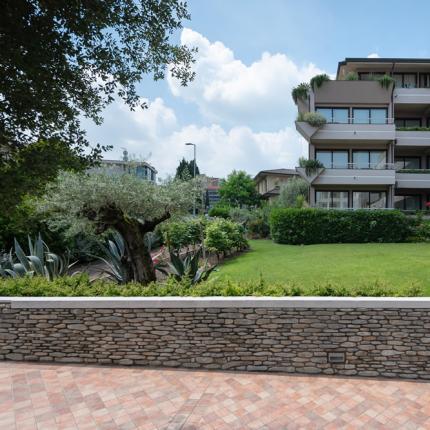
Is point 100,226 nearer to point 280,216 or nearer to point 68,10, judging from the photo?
point 68,10

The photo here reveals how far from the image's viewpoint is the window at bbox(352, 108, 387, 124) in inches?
912

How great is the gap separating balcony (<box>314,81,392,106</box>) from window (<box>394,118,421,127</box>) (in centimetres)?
310

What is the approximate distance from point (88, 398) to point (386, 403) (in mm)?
4249

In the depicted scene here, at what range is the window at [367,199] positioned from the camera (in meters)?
23.5

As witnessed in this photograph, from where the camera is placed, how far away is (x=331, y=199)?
23594 mm

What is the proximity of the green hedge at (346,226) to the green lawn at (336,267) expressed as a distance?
148 inches

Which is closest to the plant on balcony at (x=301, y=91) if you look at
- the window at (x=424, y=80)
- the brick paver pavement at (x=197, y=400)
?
the window at (x=424, y=80)

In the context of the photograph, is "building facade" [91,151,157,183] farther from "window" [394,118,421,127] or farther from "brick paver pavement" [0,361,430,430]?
"window" [394,118,421,127]

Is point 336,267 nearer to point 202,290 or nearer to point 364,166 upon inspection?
point 202,290

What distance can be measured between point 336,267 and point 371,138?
15.0 metres

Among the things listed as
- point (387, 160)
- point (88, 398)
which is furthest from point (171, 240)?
point (387, 160)

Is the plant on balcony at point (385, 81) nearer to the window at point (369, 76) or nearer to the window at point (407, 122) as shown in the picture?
the window at point (369, 76)

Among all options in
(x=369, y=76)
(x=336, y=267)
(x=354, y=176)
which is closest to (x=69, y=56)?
(x=336, y=267)

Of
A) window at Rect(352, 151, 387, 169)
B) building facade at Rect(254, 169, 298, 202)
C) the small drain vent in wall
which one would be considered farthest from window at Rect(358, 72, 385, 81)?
the small drain vent in wall
